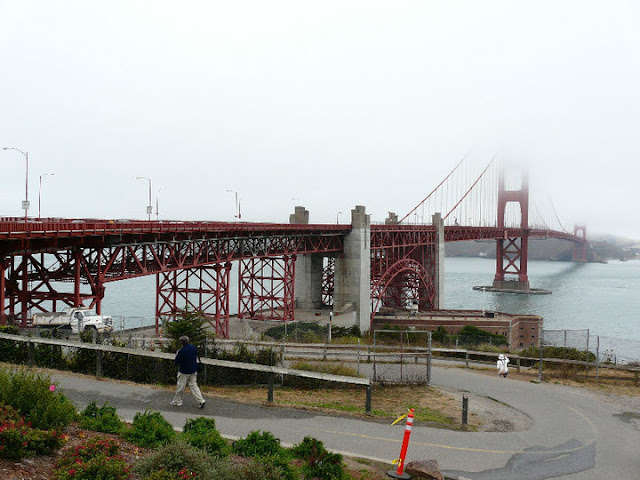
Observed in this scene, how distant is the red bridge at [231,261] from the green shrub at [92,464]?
660 inches

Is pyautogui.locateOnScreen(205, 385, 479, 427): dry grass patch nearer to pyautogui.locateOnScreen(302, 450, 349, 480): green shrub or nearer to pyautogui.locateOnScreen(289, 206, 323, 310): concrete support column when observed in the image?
pyautogui.locateOnScreen(302, 450, 349, 480): green shrub

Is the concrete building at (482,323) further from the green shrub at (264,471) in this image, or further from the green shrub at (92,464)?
the green shrub at (92,464)

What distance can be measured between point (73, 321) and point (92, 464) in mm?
19792

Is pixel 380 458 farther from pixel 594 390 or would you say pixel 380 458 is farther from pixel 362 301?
pixel 362 301

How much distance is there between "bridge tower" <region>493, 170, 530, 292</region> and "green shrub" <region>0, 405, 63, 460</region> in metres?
113

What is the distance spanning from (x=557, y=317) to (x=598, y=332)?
14.2m

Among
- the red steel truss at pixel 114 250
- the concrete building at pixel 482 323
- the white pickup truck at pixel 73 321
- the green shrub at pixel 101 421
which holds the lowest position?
the concrete building at pixel 482 323

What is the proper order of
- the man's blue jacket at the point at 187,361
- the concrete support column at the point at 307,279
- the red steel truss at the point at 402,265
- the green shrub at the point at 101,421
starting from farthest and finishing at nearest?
the red steel truss at the point at 402,265 < the concrete support column at the point at 307,279 < the man's blue jacket at the point at 187,361 < the green shrub at the point at 101,421

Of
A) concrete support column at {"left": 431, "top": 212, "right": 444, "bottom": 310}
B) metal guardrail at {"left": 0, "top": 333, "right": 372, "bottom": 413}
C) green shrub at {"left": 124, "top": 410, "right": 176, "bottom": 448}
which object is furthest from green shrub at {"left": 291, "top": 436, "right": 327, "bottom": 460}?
concrete support column at {"left": 431, "top": 212, "right": 444, "bottom": 310}

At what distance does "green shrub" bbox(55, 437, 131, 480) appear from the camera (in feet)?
22.3

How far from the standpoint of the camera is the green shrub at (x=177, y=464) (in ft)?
23.4

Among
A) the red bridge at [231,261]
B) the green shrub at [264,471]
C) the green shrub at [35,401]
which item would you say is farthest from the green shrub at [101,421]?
the red bridge at [231,261]

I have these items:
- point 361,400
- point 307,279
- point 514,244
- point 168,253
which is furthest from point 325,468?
point 514,244

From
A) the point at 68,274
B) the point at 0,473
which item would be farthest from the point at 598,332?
the point at 0,473
